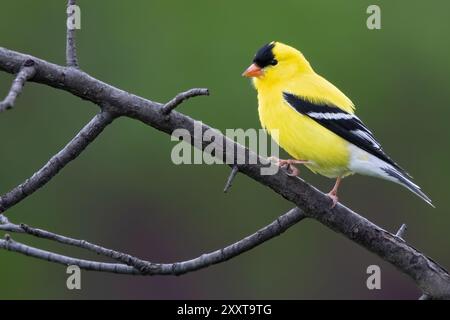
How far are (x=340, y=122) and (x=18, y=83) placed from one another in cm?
163

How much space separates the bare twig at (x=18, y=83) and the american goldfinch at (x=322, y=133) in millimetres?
1265

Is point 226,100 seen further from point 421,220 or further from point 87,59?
point 421,220

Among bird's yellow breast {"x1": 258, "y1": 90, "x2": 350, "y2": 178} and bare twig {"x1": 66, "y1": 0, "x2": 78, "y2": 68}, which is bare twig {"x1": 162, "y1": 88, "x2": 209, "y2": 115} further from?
bird's yellow breast {"x1": 258, "y1": 90, "x2": 350, "y2": 178}

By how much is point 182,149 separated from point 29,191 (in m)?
0.55

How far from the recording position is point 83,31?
6.41 metres

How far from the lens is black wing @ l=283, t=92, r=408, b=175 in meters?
3.33

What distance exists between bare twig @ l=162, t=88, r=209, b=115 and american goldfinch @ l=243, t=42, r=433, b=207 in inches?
37.3

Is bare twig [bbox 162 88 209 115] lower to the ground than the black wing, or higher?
lower

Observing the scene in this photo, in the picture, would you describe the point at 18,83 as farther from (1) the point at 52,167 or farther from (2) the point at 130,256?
(2) the point at 130,256

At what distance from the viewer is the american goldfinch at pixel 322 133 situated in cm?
327

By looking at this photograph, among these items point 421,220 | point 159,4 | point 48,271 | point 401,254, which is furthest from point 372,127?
point 401,254

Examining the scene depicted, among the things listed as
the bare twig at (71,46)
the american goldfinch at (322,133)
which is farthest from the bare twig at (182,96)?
the american goldfinch at (322,133)

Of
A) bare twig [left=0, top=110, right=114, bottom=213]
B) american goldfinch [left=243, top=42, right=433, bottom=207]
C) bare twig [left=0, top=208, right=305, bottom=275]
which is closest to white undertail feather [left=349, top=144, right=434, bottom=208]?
american goldfinch [left=243, top=42, right=433, bottom=207]

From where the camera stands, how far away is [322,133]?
3.30m
